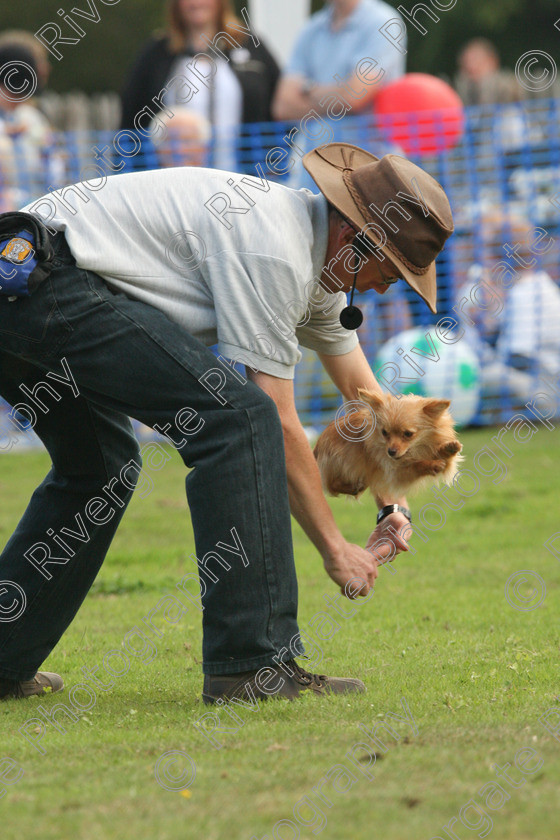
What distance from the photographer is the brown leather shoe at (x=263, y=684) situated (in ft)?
11.0

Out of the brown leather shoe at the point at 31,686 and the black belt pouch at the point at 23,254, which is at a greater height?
the black belt pouch at the point at 23,254

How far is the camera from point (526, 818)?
7.70 ft

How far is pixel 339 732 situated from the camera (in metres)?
3.07

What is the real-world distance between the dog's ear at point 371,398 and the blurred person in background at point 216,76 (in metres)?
6.58

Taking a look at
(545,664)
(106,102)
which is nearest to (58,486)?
(545,664)

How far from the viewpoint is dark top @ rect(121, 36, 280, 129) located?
32.6 feet

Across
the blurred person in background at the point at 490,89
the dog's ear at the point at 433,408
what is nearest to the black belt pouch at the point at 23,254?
the dog's ear at the point at 433,408

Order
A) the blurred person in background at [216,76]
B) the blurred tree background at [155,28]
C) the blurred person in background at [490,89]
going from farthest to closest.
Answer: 1. the blurred tree background at [155,28]
2. the blurred person in background at [490,89]
3. the blurred person in background at [216,76]

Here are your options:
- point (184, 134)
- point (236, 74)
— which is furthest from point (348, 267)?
point (236, 74)

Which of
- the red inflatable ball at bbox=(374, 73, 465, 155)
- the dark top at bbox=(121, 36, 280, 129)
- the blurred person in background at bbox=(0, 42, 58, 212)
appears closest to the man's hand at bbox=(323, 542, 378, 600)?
the dark top at bbox=(121, 36, 280, 129)

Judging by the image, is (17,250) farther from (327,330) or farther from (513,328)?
(513,328)

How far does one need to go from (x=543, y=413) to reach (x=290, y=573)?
299 inches

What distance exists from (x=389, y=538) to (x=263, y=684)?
2.46 ft

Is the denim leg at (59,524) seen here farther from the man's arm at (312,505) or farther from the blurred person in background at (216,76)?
the blurred person in background at (216,76)
